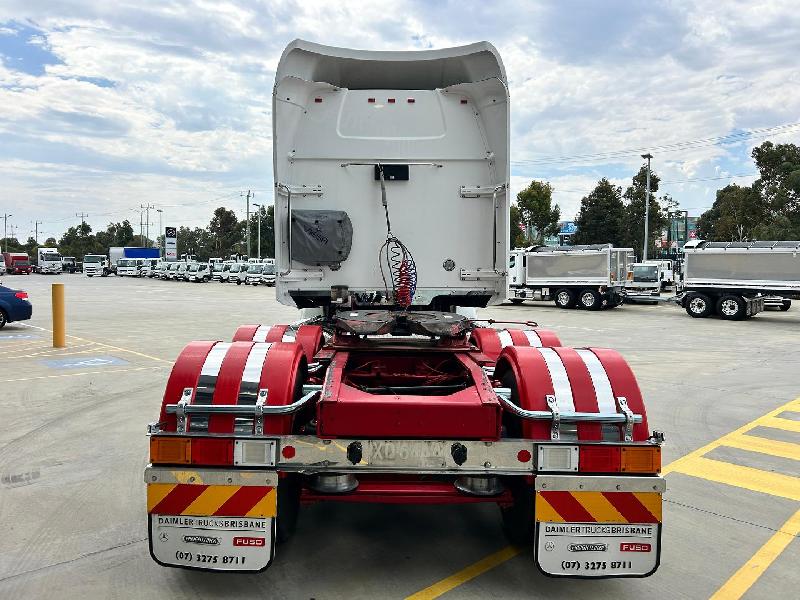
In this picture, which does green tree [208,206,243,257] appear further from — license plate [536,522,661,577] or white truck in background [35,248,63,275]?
license plate [536,522,661,577]

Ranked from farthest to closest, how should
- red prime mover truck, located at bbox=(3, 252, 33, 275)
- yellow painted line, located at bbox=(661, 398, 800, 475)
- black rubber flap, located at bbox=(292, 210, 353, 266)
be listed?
1. red prime mover truck, located at bbox=(3, 252, 33, 275)
2. black rubber flap, located at bbox=(292, 210, 353, 266)
3. yellow painted line, located at bbox=(661, 398, 800, 475)

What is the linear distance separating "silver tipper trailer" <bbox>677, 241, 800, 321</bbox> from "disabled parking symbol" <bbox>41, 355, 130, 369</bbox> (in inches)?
774

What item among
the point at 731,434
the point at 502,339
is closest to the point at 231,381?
the point at 502,339

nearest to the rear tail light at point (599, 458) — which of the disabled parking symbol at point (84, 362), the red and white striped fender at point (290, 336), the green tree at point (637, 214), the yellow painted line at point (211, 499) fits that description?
the yellow painted line at point (211, 499)

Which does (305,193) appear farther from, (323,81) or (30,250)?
(30,250)

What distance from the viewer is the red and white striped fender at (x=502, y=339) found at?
5286mm

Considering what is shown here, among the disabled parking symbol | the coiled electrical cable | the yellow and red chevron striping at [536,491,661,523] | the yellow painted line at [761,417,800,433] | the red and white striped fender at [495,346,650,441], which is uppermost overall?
the coiled electrical cable

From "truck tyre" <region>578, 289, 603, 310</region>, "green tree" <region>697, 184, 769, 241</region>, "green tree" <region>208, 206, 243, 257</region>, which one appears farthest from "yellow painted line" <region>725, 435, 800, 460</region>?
"green tree" <region>208, 206, 243, 257</region>

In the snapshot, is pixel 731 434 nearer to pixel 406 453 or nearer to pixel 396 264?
pixel 396 264

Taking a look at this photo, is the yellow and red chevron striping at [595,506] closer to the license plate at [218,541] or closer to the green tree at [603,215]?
the license plate at [218,541]

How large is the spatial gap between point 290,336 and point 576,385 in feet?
8.50

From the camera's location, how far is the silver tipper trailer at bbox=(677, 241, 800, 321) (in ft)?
70.1

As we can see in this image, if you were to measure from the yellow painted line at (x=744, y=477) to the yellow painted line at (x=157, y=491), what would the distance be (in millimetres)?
4551

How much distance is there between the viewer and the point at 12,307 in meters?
16.2
